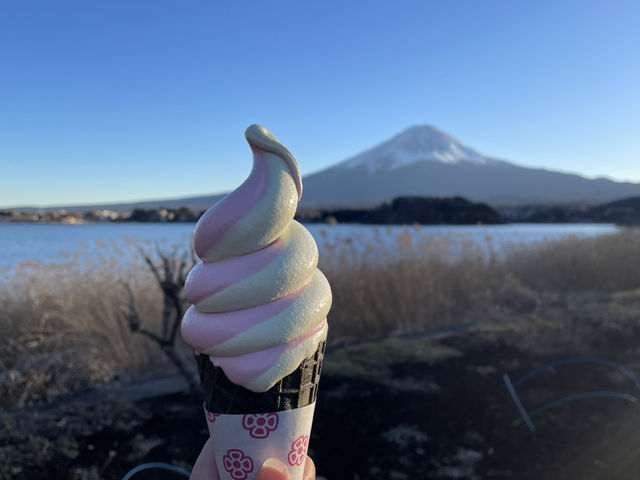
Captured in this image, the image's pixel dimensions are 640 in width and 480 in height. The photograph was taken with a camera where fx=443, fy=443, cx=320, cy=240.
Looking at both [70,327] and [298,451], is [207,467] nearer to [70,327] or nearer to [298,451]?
[298,451]

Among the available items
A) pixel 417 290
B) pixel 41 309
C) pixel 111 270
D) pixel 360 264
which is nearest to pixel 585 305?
pixel 417 290

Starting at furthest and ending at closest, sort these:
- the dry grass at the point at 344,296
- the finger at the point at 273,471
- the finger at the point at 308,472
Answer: the dry grass at the point at 344,296 → the finger at the point at 308,472 → the finger at the point at 273,471

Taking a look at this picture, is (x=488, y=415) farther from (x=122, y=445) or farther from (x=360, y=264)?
(x=360, y=264)

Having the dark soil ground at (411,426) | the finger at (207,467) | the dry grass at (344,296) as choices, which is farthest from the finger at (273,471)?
the dry grass at (344,296)

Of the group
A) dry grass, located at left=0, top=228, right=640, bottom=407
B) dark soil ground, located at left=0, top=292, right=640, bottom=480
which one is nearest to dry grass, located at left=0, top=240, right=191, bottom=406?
dry grass, located at left=0, top=228, right=640, bottom=407

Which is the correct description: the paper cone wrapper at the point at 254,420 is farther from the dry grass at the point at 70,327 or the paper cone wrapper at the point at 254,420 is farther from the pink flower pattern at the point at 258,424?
the dry grass at the point at 70,327

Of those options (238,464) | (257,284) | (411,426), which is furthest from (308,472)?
(411,426)
